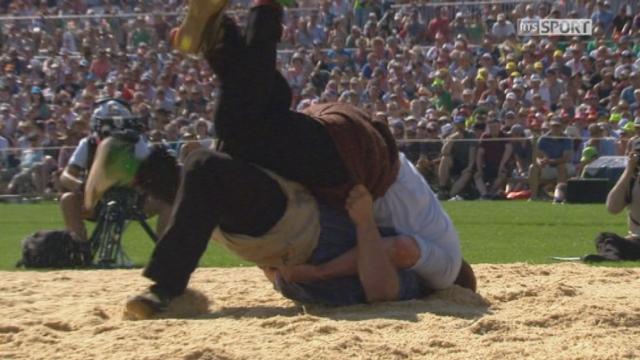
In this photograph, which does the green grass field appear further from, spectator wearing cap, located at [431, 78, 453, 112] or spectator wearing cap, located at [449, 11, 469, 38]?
spectator wearing cap, located at [449, 11, 469, 38]

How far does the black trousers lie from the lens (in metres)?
6.29

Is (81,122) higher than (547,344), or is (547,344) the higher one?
(547,344)

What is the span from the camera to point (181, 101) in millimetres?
24406

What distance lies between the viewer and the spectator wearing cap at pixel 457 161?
20.0 m

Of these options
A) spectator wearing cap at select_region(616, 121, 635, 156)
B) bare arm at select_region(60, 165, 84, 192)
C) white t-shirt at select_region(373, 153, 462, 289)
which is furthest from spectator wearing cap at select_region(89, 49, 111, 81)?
white t-shirt at select_region(373, 153, 462, 289)

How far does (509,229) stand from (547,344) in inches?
409

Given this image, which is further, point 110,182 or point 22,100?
point 22,100

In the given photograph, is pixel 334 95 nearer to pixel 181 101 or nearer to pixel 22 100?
pixel 181 101

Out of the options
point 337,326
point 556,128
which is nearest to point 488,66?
point 556,128

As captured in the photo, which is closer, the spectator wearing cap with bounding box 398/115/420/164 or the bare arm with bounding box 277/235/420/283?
the bare arm with bounding box 277/235/420/283

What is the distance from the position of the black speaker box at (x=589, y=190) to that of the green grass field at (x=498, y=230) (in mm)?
376

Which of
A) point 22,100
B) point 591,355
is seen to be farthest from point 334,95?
point 591,355

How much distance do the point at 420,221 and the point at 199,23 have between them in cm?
149

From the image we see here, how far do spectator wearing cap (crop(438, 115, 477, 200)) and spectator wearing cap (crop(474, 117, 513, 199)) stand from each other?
0.44 ft
